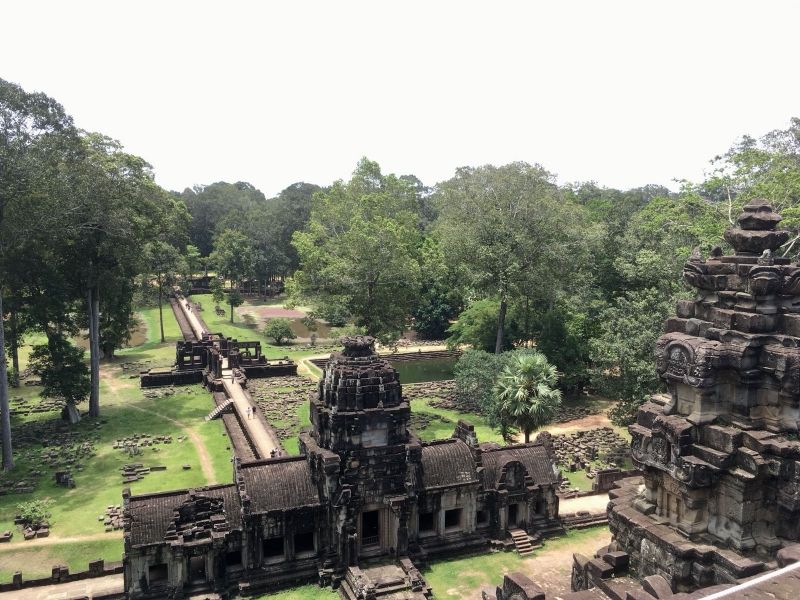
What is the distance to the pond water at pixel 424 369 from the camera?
48.5m

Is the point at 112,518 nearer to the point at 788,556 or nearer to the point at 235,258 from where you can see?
the point at 788,556

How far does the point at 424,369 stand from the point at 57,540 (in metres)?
32.2

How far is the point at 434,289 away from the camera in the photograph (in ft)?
207

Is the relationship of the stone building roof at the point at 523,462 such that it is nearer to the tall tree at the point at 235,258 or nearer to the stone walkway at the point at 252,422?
the stone walkway at the point at 252,422

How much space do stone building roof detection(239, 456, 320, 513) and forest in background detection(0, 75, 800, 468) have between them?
16.7 m

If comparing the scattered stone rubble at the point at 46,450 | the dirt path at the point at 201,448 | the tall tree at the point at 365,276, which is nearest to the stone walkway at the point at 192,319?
the dirt path at the point at 201,448

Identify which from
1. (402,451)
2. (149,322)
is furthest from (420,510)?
(149,322)

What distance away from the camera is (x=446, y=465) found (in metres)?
22.6

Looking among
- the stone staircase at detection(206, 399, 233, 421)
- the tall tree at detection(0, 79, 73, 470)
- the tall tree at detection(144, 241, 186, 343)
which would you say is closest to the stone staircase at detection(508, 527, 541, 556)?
the stone staircase at detection(206, 399, 233, 421)

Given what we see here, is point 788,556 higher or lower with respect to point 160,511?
higher

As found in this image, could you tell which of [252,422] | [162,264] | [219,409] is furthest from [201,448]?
[162,264]

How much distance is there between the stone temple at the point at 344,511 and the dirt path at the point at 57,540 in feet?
17.6

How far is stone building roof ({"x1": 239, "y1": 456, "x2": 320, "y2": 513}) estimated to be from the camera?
795 inches

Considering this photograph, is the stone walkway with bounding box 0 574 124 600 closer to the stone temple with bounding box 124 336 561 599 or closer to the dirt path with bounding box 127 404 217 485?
the stone temple with bounding box 124 336 561 599
